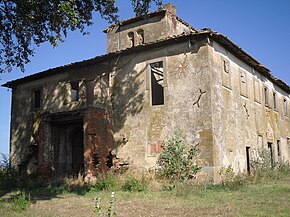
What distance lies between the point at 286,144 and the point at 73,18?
18.5 m

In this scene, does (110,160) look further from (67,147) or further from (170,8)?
(170,8)

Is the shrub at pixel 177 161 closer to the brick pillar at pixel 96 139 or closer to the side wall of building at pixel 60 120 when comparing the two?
the brick pillar at pixel 96 139

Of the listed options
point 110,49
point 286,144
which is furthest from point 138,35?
point 286,144

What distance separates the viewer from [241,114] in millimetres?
16641

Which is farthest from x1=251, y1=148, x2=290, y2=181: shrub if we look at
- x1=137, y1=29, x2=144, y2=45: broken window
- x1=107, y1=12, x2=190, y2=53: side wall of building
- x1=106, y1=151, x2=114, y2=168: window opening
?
x1=137, y1=29, x2=144, y2=45: broken window

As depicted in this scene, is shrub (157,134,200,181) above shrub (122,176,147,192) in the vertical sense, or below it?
above

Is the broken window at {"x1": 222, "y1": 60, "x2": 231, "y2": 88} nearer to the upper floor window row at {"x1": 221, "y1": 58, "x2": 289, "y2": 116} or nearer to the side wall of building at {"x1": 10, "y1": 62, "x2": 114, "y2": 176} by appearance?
the upper floor window row at {"x1": 221, "y1": 58, "x2": 289, "y2": 116}

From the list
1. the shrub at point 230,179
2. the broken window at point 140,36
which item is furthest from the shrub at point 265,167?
the broken window at point 140,36

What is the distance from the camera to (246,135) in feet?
55.3

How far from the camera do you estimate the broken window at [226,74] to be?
15.3m

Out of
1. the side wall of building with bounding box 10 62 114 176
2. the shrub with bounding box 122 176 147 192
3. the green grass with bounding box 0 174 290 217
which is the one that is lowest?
the green grass with bounding box 0 174 290 217

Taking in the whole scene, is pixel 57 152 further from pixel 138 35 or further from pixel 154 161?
pixel 138 35

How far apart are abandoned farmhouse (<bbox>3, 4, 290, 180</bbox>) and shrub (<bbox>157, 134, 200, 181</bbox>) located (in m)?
0.30

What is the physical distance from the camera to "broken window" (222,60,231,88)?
15291mm
